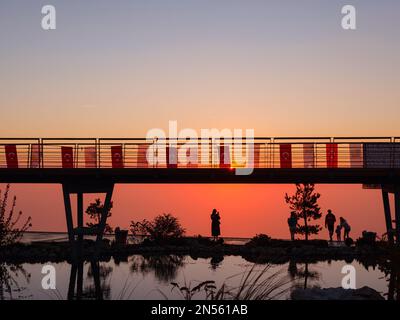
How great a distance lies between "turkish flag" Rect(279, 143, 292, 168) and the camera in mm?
30234

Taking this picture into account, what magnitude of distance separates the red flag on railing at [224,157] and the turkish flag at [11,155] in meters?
9.57

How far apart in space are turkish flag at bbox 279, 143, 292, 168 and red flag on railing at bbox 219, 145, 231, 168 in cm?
233

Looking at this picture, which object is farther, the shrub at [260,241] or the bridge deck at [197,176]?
the shrub at [260,241]

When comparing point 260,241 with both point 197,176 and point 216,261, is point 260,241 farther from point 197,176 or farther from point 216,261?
point 197,176

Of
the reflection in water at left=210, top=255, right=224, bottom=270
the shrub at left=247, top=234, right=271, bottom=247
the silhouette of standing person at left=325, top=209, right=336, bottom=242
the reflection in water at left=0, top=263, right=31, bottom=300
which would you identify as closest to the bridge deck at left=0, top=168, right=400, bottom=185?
the reflection in water at left=210, top=255, right=224, bottom=270

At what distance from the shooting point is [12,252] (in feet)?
110

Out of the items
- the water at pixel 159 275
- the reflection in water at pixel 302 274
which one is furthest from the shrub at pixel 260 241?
the reflection in water at pixel 302 274

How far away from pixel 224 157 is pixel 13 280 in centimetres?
1097

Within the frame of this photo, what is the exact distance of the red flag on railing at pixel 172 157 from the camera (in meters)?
30.3

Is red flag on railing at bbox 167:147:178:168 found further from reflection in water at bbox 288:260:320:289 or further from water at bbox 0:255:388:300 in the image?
reflection in water at bbox 288:260:320:289

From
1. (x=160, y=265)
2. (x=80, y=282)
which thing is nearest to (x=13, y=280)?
(x=80, y=282)

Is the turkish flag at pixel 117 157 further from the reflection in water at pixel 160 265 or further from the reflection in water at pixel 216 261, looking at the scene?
the reflection in water at pixel 216 261
